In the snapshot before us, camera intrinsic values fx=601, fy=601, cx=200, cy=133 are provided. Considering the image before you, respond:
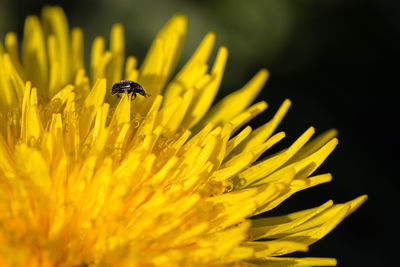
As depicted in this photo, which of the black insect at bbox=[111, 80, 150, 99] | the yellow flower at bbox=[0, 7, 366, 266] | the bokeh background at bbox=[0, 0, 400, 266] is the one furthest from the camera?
the bokeh background at bbox=[0, 0, 400, 266]

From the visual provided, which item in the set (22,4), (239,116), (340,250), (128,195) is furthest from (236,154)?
(22,4)

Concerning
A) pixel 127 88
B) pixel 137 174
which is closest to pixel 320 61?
pixel 127 88

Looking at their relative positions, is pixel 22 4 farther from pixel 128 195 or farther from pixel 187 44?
pixel 128 195

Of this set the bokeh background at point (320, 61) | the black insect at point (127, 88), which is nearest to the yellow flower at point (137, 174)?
the black insect at point (127, 88)

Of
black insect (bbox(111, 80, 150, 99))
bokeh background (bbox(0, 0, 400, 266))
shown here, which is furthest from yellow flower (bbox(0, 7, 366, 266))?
bokeh background (bbox(0, 0, 400, 266))

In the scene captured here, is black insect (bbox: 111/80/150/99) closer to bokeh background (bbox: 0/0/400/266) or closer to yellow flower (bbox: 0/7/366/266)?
yellow flower (bbox: 0/7/366/266)

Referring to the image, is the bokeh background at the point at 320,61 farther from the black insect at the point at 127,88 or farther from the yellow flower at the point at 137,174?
the black insect at the point at 127,88
